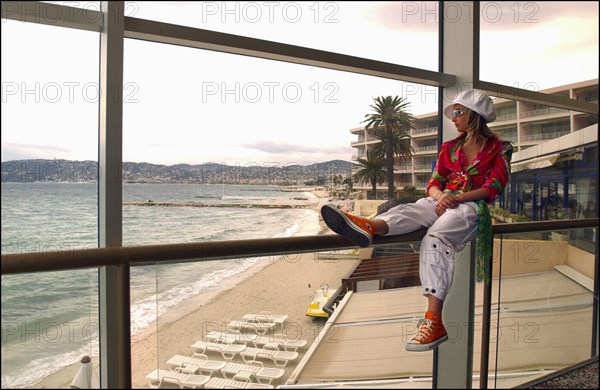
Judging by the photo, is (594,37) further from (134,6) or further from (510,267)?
(134,6)

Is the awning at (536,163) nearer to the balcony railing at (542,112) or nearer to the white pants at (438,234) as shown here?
the balcony railing at (542,112)

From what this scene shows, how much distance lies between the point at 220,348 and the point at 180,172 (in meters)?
1.36

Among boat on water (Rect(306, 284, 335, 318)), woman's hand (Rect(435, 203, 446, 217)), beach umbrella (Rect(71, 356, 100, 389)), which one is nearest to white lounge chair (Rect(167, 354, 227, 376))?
beach umbrella (Rect(71, 356, 100, 389))

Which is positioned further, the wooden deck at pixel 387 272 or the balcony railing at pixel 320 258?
the wooden deck at pixel 387 272

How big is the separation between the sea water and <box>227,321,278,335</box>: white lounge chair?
0.16 m

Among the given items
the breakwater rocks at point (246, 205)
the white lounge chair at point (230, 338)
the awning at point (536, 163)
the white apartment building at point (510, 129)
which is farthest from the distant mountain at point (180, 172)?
the awning at point (536, 163)

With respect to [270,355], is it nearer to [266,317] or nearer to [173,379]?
[266,317]

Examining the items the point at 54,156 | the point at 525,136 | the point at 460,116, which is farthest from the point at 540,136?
the point at 54,156

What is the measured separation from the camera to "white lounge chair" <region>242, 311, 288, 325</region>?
1907 millimetres

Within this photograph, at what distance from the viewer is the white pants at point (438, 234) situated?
7.06ft

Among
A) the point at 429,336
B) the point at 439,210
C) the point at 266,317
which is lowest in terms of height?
the point at 429,336

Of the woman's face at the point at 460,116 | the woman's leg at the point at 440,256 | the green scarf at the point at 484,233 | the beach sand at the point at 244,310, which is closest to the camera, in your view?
the beach sand at the point at 244,310

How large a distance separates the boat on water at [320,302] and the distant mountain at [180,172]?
1.03 metres

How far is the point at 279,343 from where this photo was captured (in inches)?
78.5
